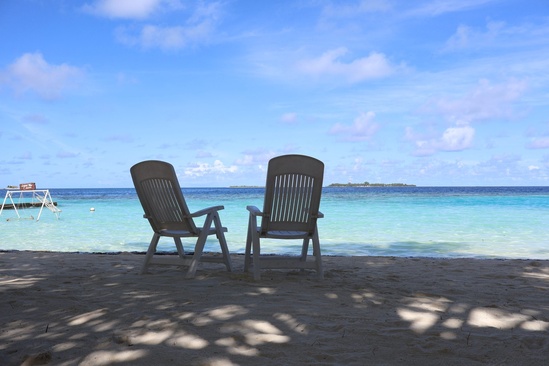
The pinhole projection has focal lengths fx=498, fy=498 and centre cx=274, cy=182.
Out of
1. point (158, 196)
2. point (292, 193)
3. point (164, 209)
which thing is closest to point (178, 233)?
point (164, 209)

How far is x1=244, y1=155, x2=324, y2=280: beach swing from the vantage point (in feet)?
14.4

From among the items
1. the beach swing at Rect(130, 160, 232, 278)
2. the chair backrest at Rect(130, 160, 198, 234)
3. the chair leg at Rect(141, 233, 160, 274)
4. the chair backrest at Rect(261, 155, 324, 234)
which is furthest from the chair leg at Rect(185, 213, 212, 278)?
the chair backrest at Rect(261, 155, 324, 234)

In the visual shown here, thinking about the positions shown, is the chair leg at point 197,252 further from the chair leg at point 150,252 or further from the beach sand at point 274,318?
the chair leg at point 150,252

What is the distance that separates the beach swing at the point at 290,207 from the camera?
438 centimetres

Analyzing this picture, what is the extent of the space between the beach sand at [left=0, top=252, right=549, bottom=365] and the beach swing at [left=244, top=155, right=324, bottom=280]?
17 centimetres

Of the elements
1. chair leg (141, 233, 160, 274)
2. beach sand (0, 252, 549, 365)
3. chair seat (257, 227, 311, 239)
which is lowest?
beach sand (0, 252, 549, 365)

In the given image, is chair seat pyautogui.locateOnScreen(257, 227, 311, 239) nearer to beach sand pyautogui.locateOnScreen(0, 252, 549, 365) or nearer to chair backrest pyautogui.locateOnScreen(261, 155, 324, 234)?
chair backrest pyautogui.locateOnScreen(261, 155, 324, 234)

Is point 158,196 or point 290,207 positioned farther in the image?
point 158,196

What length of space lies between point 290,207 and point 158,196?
124cm

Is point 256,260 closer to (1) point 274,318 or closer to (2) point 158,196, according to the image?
(2) point 158,196

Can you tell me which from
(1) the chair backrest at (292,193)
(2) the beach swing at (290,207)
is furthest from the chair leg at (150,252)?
(1) the chair backrest at (292,193)

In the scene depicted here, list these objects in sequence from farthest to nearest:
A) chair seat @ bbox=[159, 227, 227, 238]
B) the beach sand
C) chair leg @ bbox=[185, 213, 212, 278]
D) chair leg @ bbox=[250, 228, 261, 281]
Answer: chair seat @ bbox=[159, 227, 227, 238]
chair leg @ bbox=[185, 213, 212, 278]
chair leg @ bbox=[250, 228, 261, 281]
the beach sand

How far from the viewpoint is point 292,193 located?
4449mm

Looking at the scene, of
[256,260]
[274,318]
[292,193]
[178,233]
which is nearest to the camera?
[274,318]
